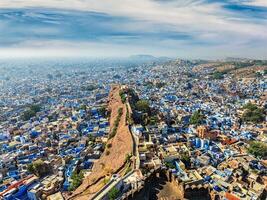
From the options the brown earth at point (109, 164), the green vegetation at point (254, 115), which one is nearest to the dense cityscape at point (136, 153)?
the green vegetation at point (254, 115)

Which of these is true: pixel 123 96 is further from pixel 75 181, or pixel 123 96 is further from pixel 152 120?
pixel 75 181

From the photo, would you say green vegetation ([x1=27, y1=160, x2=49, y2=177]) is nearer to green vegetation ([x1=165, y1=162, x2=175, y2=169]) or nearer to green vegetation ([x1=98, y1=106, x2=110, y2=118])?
green vegetation ([x1=165, y1=162, x2=175, y2=169])

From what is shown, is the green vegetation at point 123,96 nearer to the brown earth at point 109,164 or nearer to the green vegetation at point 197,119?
the brown earth at point 109,164

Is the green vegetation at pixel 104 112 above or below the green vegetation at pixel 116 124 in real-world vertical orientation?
below

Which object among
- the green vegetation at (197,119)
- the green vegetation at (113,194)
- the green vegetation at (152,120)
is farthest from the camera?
the green vegetation at (197,119)

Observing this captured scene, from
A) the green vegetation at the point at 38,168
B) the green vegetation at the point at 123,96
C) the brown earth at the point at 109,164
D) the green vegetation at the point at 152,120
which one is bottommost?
the green vegetation at the point at 38,168

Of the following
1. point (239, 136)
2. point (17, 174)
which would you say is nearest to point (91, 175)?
point (17, 174)

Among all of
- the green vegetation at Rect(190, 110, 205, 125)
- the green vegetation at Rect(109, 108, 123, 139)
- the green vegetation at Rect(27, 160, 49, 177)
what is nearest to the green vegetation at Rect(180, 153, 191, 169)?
the green vegetation at Rect(109, 108, 123, 139)
